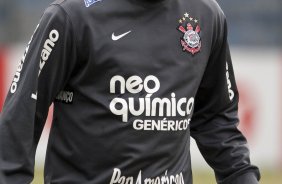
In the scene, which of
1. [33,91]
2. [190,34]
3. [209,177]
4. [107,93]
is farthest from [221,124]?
[209,177]

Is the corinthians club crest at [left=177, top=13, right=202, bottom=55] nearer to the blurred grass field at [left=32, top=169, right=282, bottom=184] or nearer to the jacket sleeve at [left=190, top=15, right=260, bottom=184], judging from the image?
the jacket sleeve at [left=190, top=15, right=260, bottom=184]

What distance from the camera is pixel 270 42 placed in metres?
14.3

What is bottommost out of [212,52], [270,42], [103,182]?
[270,42]

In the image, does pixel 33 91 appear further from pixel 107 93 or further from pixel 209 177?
pixel 209 177

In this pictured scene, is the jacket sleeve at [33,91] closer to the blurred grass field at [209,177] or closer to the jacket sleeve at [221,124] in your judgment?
the jacket sleeve at [221,124]

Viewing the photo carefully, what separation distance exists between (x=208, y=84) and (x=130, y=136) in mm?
620

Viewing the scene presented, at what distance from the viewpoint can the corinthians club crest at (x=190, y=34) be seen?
12.2 ft

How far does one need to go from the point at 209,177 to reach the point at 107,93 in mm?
8109

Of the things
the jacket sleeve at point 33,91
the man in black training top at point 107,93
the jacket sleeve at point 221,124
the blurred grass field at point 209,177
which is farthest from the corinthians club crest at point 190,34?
the blurred grass field at point 209,177

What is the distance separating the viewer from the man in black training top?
3391 mm

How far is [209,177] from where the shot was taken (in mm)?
11516

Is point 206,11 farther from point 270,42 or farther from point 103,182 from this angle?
point 270,42

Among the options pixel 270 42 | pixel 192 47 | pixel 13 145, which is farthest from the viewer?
pixel 270 42

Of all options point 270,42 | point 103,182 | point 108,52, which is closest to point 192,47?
point 108,52
